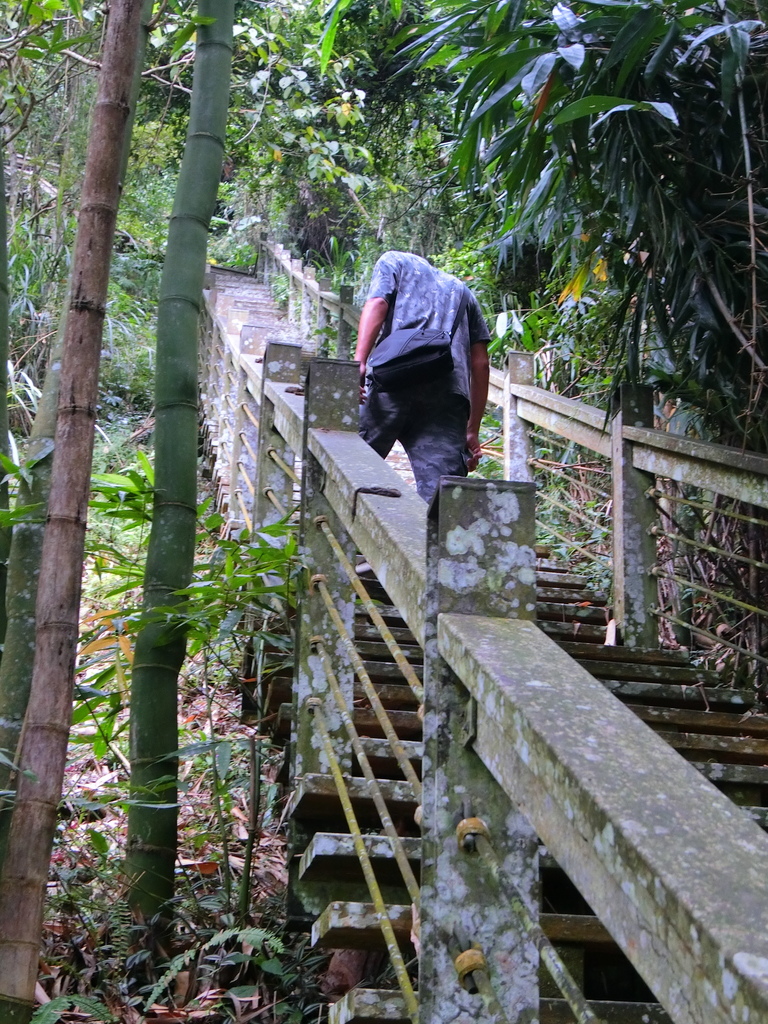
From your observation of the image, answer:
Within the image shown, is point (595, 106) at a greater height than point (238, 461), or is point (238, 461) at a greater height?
point (595, 106)

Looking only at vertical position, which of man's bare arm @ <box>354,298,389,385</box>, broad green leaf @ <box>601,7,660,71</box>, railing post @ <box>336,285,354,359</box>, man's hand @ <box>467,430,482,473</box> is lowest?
man's hand @ <box>467,430,482,473</box>

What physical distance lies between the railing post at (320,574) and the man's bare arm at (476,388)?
1.76 metres

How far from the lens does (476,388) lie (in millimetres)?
4605

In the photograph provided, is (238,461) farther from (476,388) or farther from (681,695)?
(681,695)

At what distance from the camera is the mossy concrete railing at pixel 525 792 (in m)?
0.76

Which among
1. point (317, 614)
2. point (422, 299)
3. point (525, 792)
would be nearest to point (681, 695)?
point (317, 614)

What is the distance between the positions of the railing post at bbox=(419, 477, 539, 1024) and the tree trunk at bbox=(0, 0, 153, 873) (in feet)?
3.60

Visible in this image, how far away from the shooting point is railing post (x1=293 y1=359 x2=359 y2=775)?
2.58 meters

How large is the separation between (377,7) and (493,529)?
10.1 meters

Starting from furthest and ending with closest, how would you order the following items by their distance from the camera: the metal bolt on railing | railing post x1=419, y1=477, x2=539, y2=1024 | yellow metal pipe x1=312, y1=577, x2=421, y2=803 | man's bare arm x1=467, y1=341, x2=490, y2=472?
man's bare arm x1=467, y1=341, x2=490, y2=472
the metal bolt on railing
yellow metal pipe x1=312, y1=577, x2=421, y2=803
railing post x1=419, y1=477, x2=539, y2=1024

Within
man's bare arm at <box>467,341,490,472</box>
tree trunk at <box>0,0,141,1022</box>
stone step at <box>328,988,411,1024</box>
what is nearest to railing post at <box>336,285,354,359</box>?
man's bare arm at <box>467,341,490,472</box>

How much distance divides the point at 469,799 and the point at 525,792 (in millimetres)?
282

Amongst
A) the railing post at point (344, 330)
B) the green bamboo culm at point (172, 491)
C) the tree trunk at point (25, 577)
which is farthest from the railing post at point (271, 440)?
the railing post at point (344, 330)

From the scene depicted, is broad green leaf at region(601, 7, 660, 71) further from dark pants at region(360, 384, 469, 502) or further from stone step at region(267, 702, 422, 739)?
stone step at region(267, 702, 422, 739)
